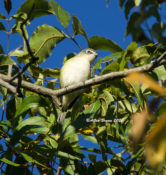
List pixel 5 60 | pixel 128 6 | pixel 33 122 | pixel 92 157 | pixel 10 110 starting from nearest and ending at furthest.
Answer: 1. pixel 128 6
2. pixel 33 122
3. pixel 92 157
4. pixel 5 60
5. pixel 10 110

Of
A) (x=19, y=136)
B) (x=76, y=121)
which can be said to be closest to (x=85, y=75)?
(x=76, y=121)

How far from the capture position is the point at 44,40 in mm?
2789

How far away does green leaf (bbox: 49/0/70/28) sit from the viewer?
2641mm

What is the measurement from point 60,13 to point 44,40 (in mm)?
316

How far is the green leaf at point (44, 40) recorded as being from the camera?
9.04 ft

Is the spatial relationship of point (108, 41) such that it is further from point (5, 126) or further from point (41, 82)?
point (5, 126)

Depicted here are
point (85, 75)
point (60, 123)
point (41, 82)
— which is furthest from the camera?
point (85, 75)

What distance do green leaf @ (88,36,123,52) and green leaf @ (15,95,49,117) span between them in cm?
76

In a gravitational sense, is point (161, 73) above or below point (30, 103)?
above

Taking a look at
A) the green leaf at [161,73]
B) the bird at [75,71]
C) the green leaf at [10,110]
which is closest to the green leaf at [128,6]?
the green leaf at [161,73]

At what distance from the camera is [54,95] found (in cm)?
213

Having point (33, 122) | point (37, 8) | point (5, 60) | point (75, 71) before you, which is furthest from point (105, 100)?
point (75, 71)

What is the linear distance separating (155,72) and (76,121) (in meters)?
0.81

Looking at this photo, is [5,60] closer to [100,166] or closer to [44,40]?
[44,40]
